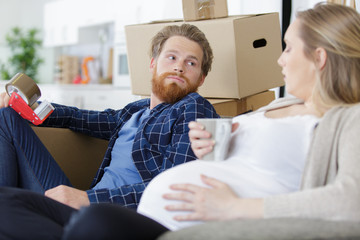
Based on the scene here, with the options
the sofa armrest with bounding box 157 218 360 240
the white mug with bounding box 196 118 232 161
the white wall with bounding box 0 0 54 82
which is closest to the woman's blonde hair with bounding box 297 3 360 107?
the white mug with bounding box 196 118 232 161

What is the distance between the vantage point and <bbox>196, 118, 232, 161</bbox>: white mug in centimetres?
102

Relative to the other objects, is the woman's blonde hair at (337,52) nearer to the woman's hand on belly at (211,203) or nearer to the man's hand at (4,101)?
the woman's hand on belly at (211,203)

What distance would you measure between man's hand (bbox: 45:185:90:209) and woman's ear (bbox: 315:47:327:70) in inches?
30.2

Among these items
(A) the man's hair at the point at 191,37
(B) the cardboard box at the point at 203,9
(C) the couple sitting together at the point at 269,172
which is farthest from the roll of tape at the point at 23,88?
(B) the cardboard box at the point at 203,9

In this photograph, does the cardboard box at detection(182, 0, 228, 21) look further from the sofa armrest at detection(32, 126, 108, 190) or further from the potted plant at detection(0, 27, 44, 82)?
the potted plant at detection(0, 27, 44, 82)

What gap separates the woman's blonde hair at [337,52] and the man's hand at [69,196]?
75 centimetres

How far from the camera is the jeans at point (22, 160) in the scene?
1.45 metres

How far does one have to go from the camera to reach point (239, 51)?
1.71m

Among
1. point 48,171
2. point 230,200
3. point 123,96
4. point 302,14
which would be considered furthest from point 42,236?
point 123,96

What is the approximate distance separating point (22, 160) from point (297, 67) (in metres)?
0.94

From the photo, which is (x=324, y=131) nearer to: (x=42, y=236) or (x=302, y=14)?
(x=302, y=14)

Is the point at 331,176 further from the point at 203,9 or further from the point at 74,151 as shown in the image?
the point at 74,151

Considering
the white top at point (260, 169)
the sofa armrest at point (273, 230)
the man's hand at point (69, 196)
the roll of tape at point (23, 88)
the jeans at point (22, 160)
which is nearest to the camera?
the sofa armrest at point (273, 230)

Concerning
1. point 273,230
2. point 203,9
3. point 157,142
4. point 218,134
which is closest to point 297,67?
point 218,134
